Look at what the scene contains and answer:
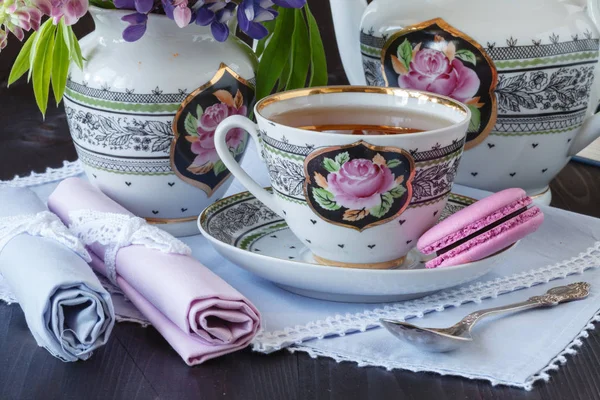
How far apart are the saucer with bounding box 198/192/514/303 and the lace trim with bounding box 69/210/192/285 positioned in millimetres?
36

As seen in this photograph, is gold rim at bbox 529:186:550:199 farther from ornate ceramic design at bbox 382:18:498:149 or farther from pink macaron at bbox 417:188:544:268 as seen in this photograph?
pink macaron at bbox 417:188:544:268

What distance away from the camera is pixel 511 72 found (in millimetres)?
633

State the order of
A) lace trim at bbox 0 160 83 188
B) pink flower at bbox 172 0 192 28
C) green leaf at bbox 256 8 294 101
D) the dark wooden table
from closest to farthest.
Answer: the dark wooden table < pink flower at bbox 172 0 192 28 < green leaf at bbox 256 8 294 101 < lace trim at bbox 0 160 83 188

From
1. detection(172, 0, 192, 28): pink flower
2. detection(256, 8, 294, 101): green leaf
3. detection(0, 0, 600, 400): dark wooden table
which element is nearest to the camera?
detection(0, 0, 600, 400): dark wooden table

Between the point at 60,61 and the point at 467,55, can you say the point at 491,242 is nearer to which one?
the point at 467,55

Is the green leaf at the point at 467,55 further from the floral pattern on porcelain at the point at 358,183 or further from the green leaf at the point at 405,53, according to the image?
the floral pattern on porcelain at the point at 358,183

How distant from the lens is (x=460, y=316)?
1.68 ft

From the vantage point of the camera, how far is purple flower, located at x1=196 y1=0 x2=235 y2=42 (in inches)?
22.0

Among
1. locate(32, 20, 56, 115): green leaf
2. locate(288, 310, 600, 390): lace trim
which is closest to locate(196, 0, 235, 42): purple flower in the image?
locate(32, 20, 56, 115): green leaf

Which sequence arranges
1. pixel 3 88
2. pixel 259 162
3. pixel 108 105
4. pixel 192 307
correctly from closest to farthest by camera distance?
pixel 192 307 → pixel 108 105 → pixel 259 162 → pixel 3 88

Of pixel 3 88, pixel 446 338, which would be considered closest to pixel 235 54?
pixel 446 338

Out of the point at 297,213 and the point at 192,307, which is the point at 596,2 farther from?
the point at 192,307

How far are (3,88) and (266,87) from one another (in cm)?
63

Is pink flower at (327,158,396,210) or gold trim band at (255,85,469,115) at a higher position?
gold trim band at (255,85,469,115)
